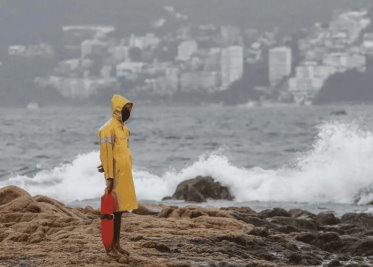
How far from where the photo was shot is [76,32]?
157 meters

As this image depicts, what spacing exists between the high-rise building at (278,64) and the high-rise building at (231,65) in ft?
12.0

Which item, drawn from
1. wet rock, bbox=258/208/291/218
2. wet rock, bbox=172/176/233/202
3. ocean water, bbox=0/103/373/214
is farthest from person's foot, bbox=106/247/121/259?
wet rock, bbox=172/176/233/202

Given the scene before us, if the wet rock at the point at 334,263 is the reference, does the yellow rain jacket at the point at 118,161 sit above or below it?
above

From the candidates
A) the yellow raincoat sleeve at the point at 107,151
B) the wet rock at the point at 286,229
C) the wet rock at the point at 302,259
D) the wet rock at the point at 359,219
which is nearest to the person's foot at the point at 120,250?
the yellow raincoat sleeve at the point at 107,151

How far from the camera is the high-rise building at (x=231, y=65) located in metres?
132

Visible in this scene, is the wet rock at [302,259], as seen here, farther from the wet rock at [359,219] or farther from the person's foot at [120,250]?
the wet rock at [359,219]

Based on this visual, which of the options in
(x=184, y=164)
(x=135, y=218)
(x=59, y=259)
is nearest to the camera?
(x=59, y=259)

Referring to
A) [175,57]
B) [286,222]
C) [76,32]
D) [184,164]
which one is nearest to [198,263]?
[286,222]

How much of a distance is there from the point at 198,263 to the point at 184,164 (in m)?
26.3

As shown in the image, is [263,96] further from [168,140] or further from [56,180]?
[56,180]

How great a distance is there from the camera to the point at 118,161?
1022 centimetres

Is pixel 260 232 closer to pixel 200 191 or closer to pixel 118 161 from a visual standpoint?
pixel 118 161

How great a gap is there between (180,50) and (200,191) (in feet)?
414

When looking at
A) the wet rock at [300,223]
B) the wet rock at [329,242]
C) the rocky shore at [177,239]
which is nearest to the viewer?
the rocky shore at [177,239]
